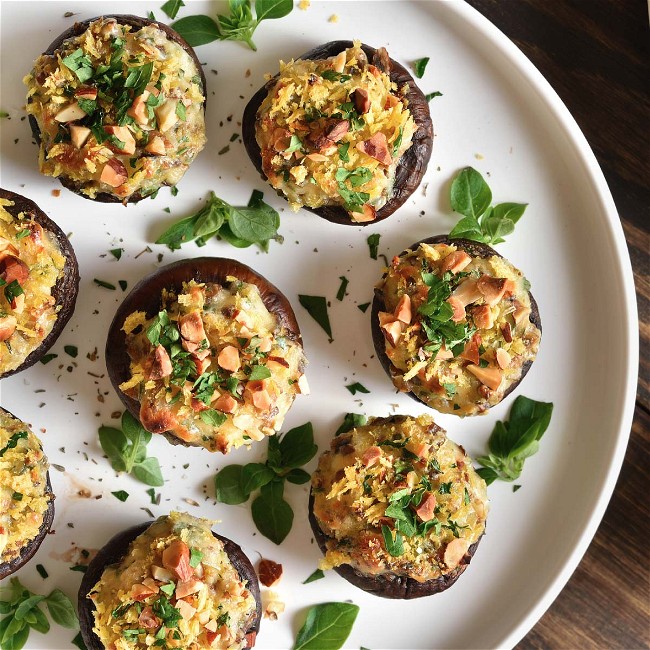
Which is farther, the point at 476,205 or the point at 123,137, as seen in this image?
the point at 476,205

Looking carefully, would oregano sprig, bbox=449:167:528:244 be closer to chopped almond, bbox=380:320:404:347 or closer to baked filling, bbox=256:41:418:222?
baked filling, bbox=256:41:418:222

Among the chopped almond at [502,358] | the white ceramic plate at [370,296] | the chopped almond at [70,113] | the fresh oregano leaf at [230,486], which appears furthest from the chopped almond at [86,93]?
the chopped almond at [502,358]

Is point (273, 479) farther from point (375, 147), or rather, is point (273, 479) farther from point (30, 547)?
point (375, 147)

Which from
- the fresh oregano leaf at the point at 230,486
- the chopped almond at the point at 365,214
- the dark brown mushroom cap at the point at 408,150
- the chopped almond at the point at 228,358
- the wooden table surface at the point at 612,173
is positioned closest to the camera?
the chopped almond at the point at 228,358

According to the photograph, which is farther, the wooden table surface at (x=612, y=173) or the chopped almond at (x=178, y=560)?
the wooden table surface at (x=612, y=173)

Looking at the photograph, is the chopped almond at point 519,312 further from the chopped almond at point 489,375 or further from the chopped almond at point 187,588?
the chopped almond at point 187,588

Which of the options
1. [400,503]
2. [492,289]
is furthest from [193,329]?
[492,289]
